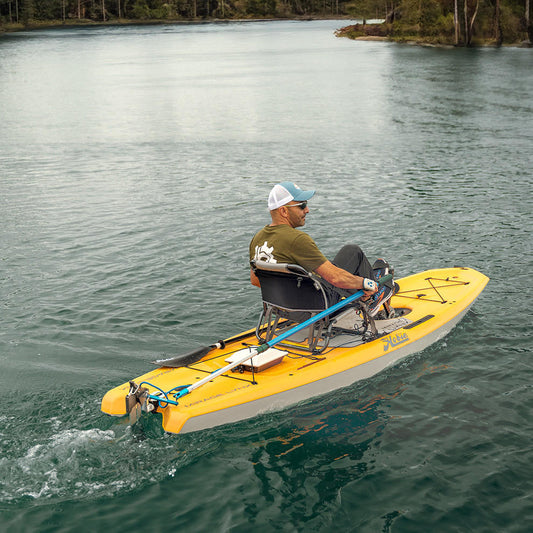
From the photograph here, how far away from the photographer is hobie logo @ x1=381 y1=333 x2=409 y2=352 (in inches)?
335

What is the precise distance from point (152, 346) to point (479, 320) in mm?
4744

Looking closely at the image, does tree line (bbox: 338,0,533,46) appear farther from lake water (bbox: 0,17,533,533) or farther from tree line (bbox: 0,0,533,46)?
lake water (bbox: 0,17,533,533)

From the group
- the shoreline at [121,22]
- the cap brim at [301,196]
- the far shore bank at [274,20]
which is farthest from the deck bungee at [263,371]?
the shoreline at [121,22]

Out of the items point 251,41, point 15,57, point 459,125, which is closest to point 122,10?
point 251,41

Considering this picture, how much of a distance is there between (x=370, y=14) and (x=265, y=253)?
500 ft

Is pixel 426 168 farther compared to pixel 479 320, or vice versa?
pixel 426 168

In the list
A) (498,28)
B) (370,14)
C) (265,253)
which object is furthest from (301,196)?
(370,14)

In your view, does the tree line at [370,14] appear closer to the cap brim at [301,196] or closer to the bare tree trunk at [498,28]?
the bare tree trunk at [498,28]

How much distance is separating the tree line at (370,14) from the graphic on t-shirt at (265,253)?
222 feet

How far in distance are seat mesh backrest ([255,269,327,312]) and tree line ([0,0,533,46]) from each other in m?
67.5

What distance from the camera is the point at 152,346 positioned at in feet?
31.7

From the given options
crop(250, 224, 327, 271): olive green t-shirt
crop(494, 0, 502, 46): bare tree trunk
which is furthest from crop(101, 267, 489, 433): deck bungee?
crop(494, 0, 502, 46): bare tree trunk

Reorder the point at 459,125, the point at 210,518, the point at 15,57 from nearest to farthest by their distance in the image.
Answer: the point at 210,518, the point at 459,125, the point at 15,57

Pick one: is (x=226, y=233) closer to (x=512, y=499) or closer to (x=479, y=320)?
(x=479, y=320)
